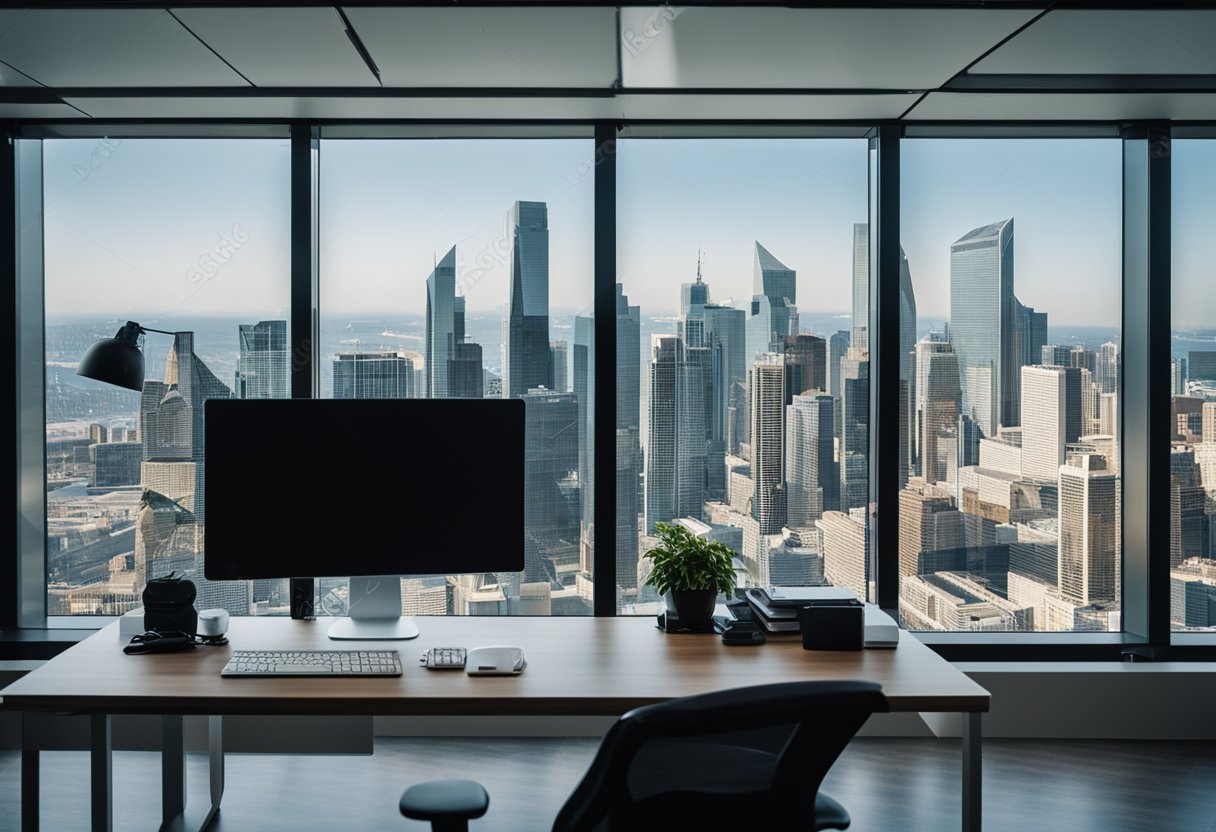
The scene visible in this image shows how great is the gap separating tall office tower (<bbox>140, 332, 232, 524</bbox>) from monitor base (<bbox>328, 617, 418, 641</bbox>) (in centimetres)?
122

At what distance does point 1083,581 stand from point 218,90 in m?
3.81

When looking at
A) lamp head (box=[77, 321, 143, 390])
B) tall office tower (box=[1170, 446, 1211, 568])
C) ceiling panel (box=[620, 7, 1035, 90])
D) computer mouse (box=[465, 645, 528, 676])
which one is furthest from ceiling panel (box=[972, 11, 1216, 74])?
lamp head (box=[77, 321, 143, 390])

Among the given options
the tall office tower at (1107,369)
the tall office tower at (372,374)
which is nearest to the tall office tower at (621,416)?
the tall office tower at (372,374)

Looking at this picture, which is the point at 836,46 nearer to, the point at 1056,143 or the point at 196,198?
the point at 1056,143

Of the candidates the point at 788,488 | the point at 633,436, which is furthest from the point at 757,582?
the point at 633,436

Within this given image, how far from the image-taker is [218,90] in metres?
2.92

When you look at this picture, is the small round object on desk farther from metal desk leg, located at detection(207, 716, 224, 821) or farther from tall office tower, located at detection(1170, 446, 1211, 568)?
tall office tower, located at detection(1170, 446, 1211, 568)

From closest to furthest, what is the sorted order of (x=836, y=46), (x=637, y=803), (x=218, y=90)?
(x=637, y=803)
(x=836, y=46)
(x=218, y=90)

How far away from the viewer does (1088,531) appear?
341 centimetres

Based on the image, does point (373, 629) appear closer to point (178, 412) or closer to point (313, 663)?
point (313, 663)

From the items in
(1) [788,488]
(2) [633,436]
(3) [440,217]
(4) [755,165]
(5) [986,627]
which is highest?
(4) [755,165]

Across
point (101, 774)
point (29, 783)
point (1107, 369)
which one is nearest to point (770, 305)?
point (1107, 369)

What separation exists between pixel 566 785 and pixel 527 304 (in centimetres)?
180

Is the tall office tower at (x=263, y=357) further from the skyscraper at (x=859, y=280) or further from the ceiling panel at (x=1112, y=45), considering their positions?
the ceiling panel at (x=1112, y=45)
